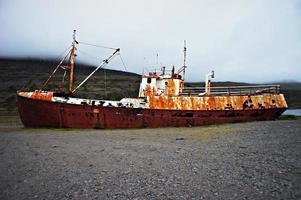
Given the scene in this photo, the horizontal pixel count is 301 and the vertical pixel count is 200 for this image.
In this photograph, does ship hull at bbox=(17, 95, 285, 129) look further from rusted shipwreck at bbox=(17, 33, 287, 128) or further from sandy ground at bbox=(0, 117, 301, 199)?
sandy ground at bbox=(0, 117, 301, 199)

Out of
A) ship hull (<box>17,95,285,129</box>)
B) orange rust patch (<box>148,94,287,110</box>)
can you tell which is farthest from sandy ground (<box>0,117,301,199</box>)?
orange rust patch (<box>148,94,287,110</box>)

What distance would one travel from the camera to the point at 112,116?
19.5 m

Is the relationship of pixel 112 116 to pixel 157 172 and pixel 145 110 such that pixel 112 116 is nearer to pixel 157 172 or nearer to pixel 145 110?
pixel 145 110

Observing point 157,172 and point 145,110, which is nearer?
point 157,172

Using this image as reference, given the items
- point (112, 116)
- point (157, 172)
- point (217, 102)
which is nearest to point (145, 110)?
point (112, 116)

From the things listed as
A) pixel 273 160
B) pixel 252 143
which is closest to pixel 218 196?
pixel 273 160

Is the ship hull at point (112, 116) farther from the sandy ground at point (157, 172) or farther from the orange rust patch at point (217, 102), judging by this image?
the sandy ground at point (157, 172)

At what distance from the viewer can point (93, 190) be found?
17.7 ft

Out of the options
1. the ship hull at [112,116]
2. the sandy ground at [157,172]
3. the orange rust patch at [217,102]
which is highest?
the orange rust patch at [217,102]

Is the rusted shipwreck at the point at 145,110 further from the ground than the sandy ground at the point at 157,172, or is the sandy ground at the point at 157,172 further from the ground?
the rusted shipwreck at the point at 145,110

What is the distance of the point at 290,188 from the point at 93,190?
15.1 ft

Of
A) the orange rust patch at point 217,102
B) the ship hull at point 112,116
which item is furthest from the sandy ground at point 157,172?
the orange rust patch at point 217,102

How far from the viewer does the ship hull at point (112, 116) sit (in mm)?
19281

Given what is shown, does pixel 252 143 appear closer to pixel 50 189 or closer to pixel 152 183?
pixel 152 183
